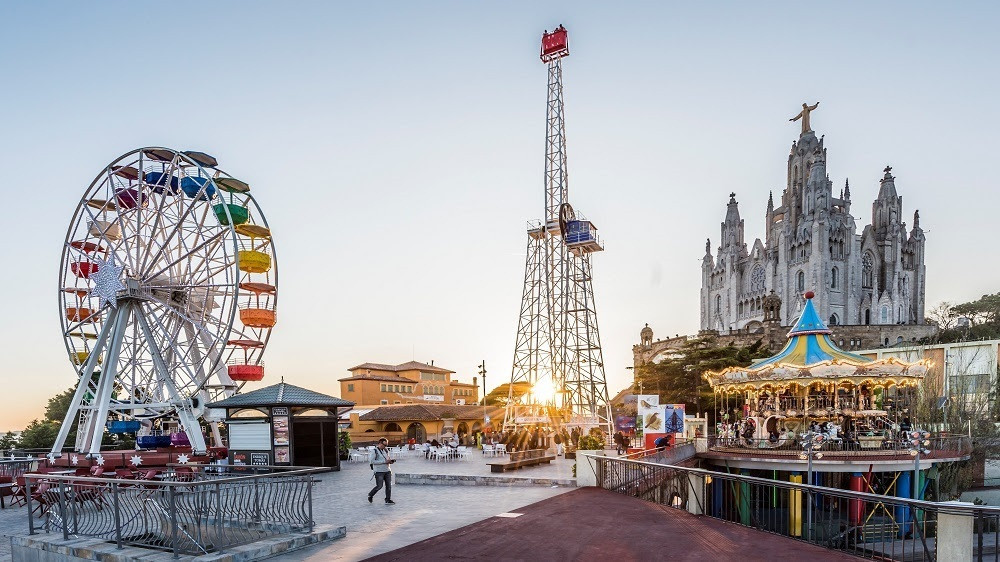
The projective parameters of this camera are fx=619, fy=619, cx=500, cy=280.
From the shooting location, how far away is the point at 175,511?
8.05 m

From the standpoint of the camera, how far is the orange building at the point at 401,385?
63594 millimetres

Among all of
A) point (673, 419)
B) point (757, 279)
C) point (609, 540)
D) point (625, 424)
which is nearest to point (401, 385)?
point (625, 424)

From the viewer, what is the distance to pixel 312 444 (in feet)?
71.5

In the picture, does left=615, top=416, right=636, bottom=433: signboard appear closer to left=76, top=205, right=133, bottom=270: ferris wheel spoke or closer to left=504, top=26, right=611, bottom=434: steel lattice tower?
left=504, top=26, right=611, bottom=434: steel lattice tower

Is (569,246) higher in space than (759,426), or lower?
higher

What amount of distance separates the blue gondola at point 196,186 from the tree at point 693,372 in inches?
1466

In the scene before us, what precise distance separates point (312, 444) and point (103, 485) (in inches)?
501

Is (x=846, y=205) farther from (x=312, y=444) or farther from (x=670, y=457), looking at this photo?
(x=312, y=444)

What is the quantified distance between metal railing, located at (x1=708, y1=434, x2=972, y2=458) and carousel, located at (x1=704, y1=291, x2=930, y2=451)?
0.15ft

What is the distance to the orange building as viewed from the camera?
63.6 meters

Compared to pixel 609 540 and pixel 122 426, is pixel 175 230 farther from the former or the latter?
pixel 609 540

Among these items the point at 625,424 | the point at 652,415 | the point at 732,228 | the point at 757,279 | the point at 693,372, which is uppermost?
the point at 732,228

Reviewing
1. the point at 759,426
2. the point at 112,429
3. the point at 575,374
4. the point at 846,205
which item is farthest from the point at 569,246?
the point at 846,205

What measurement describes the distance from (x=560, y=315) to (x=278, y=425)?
25.0 m
